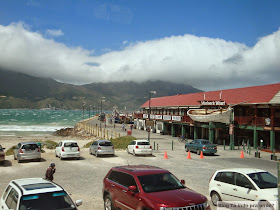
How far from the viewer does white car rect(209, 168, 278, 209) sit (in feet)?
29.6

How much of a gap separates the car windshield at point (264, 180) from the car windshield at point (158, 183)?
2.97 meters

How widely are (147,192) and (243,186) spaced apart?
3884 millimetres

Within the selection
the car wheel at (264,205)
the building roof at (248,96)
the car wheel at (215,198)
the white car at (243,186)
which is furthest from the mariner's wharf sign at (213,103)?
the car wheel at (264,205)

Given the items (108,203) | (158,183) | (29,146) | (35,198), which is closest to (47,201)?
(35,198)

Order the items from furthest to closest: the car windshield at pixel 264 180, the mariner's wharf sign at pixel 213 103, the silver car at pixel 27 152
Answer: the mariner's wharf sign at pixel 213 103
the silver car at pixel 27 152
the car windshield at pixel 264 180

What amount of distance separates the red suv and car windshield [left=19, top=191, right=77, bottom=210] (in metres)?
1.85

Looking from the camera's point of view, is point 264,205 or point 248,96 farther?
point 248,96

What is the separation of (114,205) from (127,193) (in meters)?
1.03

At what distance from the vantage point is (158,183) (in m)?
8.30

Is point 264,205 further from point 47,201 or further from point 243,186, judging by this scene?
point 47,201

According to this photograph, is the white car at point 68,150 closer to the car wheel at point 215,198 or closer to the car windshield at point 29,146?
the car windshield at point 29,146

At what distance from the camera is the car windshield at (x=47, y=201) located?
6543mm

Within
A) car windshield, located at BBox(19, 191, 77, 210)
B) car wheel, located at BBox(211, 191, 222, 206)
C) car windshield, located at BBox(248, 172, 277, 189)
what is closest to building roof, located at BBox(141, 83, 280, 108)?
car windshield, located at BBox(248, 172, 277, 189)

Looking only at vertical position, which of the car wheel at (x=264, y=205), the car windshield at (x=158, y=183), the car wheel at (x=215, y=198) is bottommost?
the car wheel at (x=215, y=198)
